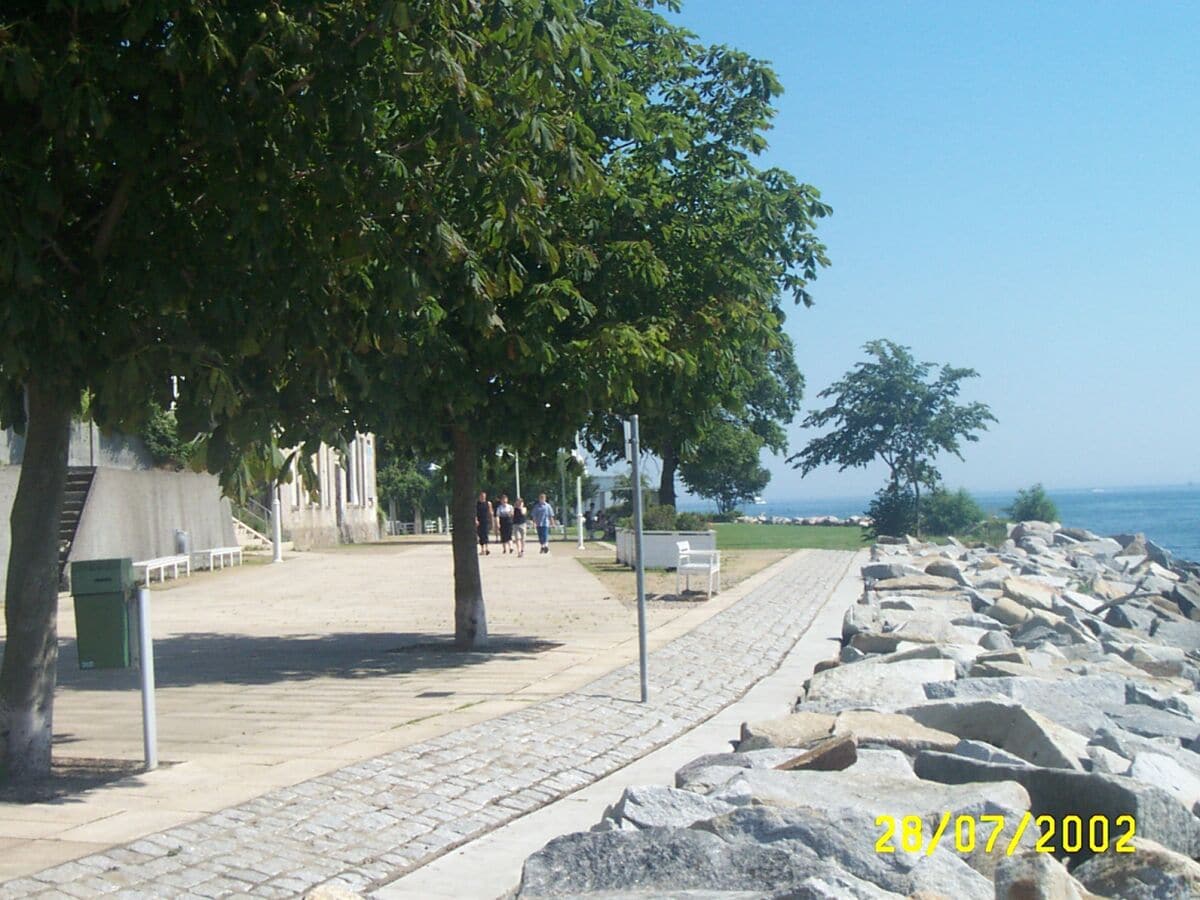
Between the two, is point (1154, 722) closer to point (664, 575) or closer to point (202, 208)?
point (202, 208)

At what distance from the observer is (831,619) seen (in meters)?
18.9

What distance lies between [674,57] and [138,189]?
27.2 feet

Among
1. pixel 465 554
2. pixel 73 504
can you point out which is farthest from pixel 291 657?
pixel 73 504

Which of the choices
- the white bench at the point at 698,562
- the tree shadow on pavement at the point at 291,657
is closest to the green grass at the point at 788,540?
the white bench at the point at 698,562

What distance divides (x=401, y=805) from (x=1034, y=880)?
3826mm

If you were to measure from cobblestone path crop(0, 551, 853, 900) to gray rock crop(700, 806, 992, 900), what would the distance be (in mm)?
1800

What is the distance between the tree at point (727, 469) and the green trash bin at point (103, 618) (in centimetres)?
820

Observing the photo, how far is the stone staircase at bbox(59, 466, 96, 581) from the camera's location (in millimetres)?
26125

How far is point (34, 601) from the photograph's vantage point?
27.2 ft

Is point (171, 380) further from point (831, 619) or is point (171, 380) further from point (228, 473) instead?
point (831, 619)

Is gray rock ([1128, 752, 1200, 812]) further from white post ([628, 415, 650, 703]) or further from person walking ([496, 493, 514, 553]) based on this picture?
person walking ([496, 493, 514, 553])

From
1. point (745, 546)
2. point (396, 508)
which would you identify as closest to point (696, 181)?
point (745, 546)

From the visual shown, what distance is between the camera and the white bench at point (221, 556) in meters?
32.5

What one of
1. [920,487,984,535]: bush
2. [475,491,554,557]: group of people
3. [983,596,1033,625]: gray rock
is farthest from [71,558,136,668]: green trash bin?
[920,487,984,535]: bush
